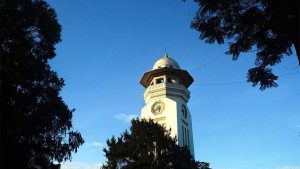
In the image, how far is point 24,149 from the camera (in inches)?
691

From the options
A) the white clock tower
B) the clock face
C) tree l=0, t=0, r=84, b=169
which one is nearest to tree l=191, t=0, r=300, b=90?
tree l=0, t=0, r=84, b=169

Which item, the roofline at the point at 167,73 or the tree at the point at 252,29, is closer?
the tree at the point at 252,29

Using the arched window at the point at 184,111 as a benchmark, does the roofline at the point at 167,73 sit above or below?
above

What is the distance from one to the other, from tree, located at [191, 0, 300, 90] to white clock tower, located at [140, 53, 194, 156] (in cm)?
3697

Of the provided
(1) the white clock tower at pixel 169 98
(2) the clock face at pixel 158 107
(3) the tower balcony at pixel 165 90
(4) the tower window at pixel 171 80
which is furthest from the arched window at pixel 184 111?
(4) the tower window at pixel 171 80

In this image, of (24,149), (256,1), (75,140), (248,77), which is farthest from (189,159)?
(256,1)

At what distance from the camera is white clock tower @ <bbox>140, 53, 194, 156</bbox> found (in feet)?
169

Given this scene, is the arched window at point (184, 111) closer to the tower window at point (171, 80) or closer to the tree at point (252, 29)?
the tower window at point (171, 80)

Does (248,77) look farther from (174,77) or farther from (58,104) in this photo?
(174,77)

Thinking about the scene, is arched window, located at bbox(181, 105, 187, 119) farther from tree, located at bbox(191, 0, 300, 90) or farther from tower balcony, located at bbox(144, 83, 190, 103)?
tree, located at bbox(191, 0, 300, 90)

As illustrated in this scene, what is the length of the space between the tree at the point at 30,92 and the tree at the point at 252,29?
932 centimetres

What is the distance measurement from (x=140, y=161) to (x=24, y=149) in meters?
13.6

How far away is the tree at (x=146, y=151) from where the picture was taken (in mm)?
29734

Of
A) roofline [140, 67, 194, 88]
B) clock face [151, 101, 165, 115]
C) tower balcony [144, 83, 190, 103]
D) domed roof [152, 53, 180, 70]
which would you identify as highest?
domed roof [152, 53, 180, 70]
